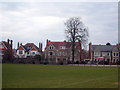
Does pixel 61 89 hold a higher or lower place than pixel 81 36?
lower

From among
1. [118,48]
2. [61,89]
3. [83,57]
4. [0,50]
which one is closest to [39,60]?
[0,50]

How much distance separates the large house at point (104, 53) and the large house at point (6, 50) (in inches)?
1406

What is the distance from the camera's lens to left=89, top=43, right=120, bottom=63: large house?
10362 cm

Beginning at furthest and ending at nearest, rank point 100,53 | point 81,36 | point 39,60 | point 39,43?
point 39,43, point 100,53, point 39,60, point 81,36

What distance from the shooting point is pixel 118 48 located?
10031 cm

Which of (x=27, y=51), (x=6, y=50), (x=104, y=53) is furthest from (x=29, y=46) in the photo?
(x=104, y=53)

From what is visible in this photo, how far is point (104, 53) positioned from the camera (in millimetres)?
105312

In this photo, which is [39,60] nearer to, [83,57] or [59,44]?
[59,44]

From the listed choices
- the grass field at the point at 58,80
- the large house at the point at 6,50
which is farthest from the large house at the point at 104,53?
the grass field at the point at 58,80

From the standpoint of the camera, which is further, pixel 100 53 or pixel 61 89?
pixel 100 53

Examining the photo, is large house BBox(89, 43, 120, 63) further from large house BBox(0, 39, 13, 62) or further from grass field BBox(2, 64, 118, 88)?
grass field BBox(2, 64, 118, 88)

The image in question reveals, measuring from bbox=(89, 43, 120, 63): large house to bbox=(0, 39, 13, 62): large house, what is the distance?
3570cm

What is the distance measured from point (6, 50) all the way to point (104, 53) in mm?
42101

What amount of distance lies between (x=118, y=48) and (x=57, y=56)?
1012 inches
